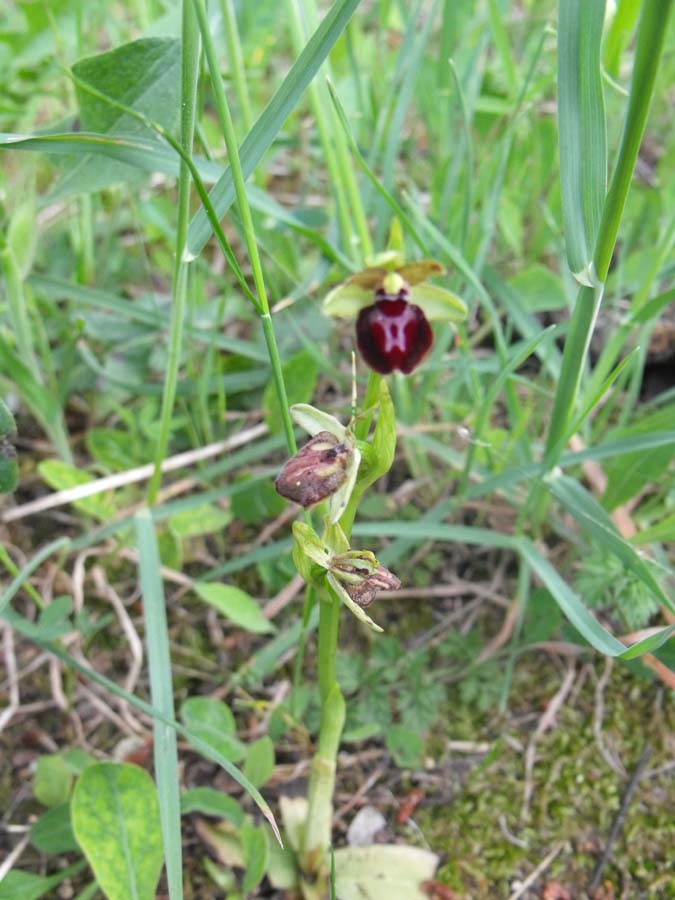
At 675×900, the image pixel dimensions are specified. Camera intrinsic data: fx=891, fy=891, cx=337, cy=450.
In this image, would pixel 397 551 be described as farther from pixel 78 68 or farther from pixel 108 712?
pixel 78 68

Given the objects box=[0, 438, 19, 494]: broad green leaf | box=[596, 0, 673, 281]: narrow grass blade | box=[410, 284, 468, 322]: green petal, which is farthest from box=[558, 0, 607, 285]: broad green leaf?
box=[0, 438, 19, 494]: broad green leaf

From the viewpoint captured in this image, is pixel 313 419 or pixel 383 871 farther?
pixel 383 871

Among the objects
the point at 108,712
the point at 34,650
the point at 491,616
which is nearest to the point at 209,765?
the point at 108,712

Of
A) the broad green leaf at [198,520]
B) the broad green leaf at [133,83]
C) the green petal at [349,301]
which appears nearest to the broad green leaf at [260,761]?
the broad green leaf at [198,520]

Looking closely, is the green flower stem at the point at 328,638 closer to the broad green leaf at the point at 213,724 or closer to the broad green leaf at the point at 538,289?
the broad green leaf at the point at 213,724

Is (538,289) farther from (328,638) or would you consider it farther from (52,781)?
(52,781)

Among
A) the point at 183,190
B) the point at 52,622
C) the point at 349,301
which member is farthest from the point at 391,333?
the point at 52,622
